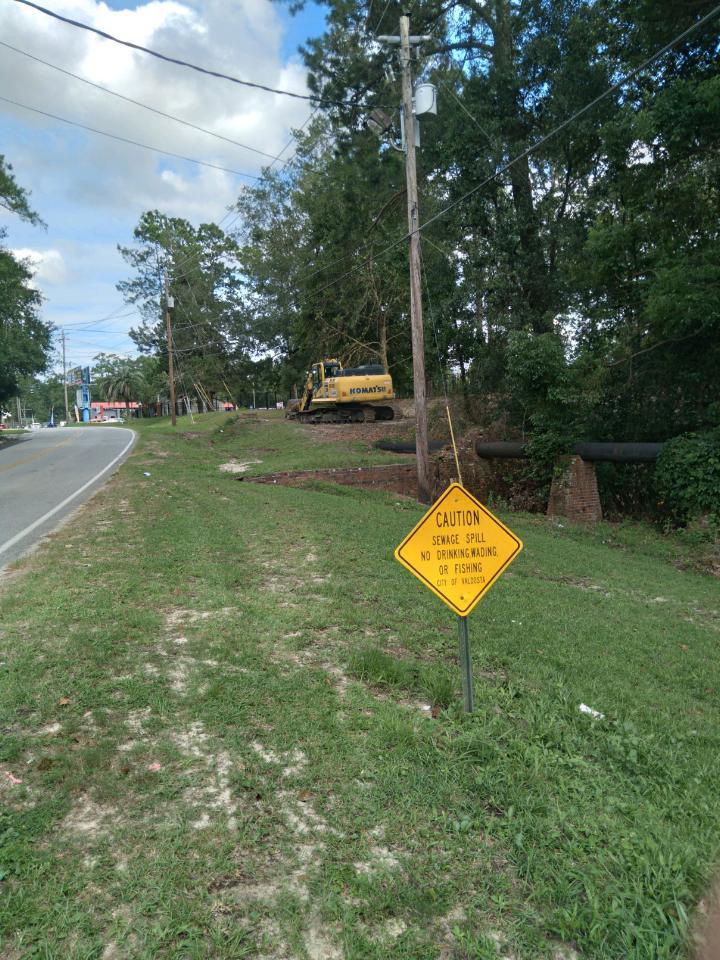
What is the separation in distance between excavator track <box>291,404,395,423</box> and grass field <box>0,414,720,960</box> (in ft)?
74.8

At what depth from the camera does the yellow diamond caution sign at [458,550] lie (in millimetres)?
4078

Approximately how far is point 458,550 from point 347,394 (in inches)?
985

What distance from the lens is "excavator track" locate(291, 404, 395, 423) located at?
2980 centimetres

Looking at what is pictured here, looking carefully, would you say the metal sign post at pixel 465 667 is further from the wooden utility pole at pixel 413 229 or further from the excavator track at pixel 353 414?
the excavator track at pixel 353 414

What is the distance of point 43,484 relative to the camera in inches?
595

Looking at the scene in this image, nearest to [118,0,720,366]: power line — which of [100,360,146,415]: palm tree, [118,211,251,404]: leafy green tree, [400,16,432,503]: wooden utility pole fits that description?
[400,16,432,503]: wooden utility pole

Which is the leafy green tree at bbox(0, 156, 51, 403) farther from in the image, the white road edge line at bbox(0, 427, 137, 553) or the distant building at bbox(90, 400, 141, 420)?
the distant building at bbox(90, 400, 141, 420)

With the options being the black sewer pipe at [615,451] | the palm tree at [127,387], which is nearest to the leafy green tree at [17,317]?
the black sewer pipe at [615,451]

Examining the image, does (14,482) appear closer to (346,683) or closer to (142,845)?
(346,683)

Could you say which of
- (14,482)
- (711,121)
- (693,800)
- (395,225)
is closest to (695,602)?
(693,800)

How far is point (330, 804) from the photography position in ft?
10.5

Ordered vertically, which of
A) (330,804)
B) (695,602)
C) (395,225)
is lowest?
(695,602)

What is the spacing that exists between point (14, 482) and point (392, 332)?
27.3 meters

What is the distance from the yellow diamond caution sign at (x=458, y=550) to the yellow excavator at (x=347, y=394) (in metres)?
25.0
